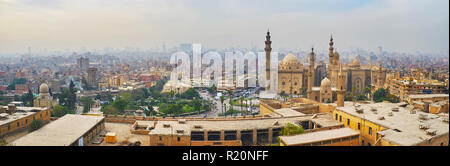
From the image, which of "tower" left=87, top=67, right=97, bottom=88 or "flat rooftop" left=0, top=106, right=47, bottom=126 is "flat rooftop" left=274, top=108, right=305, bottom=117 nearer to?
"flat rooftop" left=0, top=106, right=47, bottom=126

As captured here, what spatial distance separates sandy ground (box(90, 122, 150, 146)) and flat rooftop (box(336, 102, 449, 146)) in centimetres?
455

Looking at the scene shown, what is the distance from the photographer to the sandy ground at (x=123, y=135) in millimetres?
6736

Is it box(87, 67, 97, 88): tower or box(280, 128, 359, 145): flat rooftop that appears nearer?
box(280, 128, 359, 145): flat rooftop

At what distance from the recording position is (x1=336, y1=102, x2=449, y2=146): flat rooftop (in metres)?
5.50

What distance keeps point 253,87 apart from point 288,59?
6.86 m

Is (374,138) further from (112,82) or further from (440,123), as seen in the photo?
(112,82)

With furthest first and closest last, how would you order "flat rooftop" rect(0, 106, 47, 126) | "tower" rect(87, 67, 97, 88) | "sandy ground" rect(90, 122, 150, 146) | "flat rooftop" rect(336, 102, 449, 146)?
"tower" rect(87, 67, 97, 88) < "flat rooftop" rect(0, 106, 47, 126) < "sandy ground" rect(90, 122, 150, 146) < "flat rooftop" rect(336, 102, 449, 146)

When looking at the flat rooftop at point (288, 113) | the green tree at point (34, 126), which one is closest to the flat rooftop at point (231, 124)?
the flat rooftop at point (288, 113)

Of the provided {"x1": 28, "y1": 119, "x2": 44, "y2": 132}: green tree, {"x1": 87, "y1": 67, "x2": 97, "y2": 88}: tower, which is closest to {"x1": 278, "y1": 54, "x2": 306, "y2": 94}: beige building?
{"x1": 28, "y1": 119, "x2": 44, "y2": 132}: green tree

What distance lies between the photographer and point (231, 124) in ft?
25.1

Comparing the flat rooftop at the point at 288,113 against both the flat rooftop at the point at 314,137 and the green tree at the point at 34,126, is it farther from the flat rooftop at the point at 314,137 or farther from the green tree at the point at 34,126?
the green tree at the point at 34,126

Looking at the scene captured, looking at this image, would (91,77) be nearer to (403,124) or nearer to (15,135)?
(15,135)

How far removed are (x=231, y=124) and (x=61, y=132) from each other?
3.49 meters

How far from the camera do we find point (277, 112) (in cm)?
944
